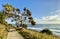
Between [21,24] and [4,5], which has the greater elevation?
[4,5]

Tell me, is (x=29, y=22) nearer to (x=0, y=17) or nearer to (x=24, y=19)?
(x=24, y=19)

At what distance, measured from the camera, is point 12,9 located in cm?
5891

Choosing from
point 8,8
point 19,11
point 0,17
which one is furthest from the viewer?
point 19,11

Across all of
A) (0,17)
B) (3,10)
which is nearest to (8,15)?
(3,10)

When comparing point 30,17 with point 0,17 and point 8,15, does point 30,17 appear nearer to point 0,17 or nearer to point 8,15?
point 8,15

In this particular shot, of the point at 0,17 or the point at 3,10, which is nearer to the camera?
the point at 0,17

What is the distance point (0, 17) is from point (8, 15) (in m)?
7.63

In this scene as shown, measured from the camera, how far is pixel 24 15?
59.4m

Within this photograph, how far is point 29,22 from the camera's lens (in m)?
61.6

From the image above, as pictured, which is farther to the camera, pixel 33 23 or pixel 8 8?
pixel 33 23

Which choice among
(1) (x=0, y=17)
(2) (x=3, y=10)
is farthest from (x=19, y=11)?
(1) (x=0, y=17)

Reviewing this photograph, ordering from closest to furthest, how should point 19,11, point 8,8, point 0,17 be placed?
point 0,17
point 8,8
point 19,11

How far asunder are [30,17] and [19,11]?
4432mm

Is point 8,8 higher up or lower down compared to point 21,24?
higher up
